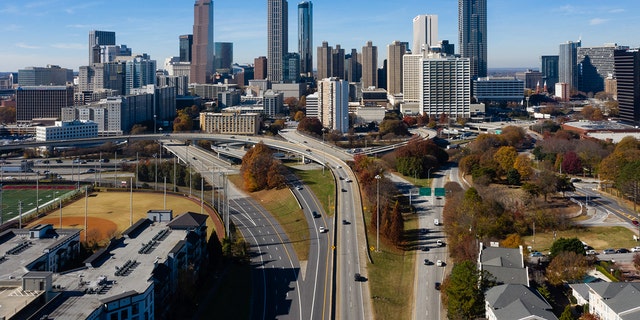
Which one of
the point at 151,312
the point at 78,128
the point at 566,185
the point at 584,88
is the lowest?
the point at 151,312

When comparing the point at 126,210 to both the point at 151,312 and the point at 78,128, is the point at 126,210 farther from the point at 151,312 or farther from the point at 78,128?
the point at 78,128

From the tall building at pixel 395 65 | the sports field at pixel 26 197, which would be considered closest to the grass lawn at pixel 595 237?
the sports field at pixel 26 197

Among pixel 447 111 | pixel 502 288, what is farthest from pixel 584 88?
pixel 502 288

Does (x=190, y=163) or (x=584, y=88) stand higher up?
(x=584, y=88)

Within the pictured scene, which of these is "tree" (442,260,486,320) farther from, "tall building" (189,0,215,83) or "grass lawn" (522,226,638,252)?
"tall building" (189,0,215,83)

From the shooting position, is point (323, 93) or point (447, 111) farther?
point (447, 111)

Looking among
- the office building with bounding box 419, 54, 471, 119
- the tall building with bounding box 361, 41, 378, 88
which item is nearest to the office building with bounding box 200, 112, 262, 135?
the office building with bounding box 419, 54, 471, 119

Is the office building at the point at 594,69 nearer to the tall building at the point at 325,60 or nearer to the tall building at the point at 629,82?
the tall building at the point at 325,60
